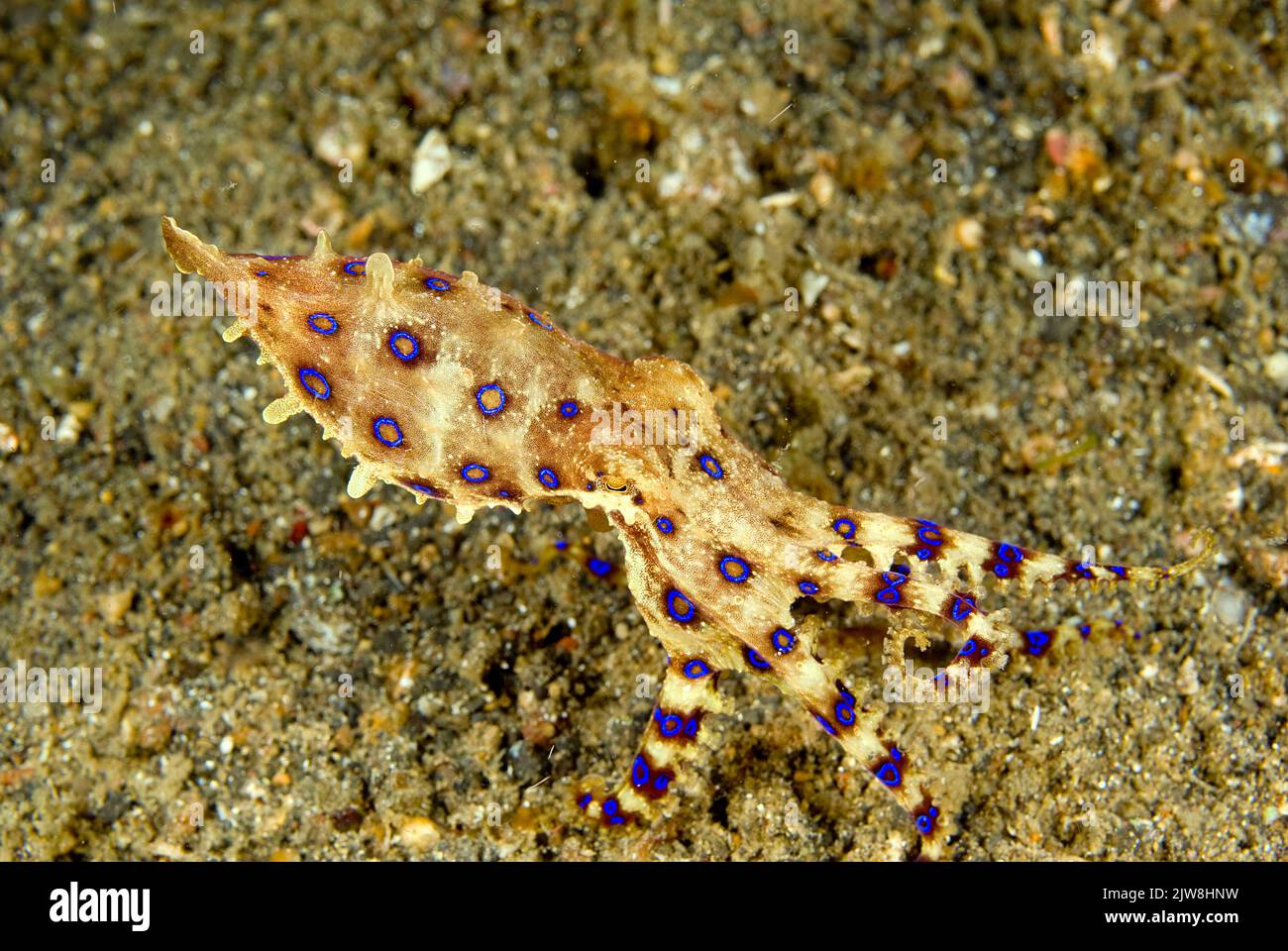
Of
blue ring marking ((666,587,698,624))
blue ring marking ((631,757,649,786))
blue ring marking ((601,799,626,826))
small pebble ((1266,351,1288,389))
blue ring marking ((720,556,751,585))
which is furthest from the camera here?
small pebble ((1266,351,1288,389))

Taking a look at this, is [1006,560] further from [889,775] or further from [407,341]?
[407,341]

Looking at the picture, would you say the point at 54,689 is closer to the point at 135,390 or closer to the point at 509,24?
the point at 135,390

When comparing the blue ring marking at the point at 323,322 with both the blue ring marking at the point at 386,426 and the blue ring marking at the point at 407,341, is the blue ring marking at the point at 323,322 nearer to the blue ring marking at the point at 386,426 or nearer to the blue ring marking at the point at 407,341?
the blue ring marking at the point at 407,341

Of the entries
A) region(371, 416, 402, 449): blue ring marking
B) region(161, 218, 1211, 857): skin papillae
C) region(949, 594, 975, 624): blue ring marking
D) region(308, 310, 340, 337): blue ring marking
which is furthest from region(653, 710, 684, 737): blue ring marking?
region(308, 310, 340, 337): blue ring marking

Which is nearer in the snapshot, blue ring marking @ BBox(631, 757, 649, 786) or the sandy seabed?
blue ring marking @ BBox(631, 757, 649, 786)

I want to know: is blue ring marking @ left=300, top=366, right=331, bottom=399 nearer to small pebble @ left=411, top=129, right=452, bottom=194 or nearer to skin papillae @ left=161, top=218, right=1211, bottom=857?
skin papillae @ left=161, top=218, right=1211, bottom=857

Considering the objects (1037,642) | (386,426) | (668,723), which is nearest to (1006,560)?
(1037,642)
